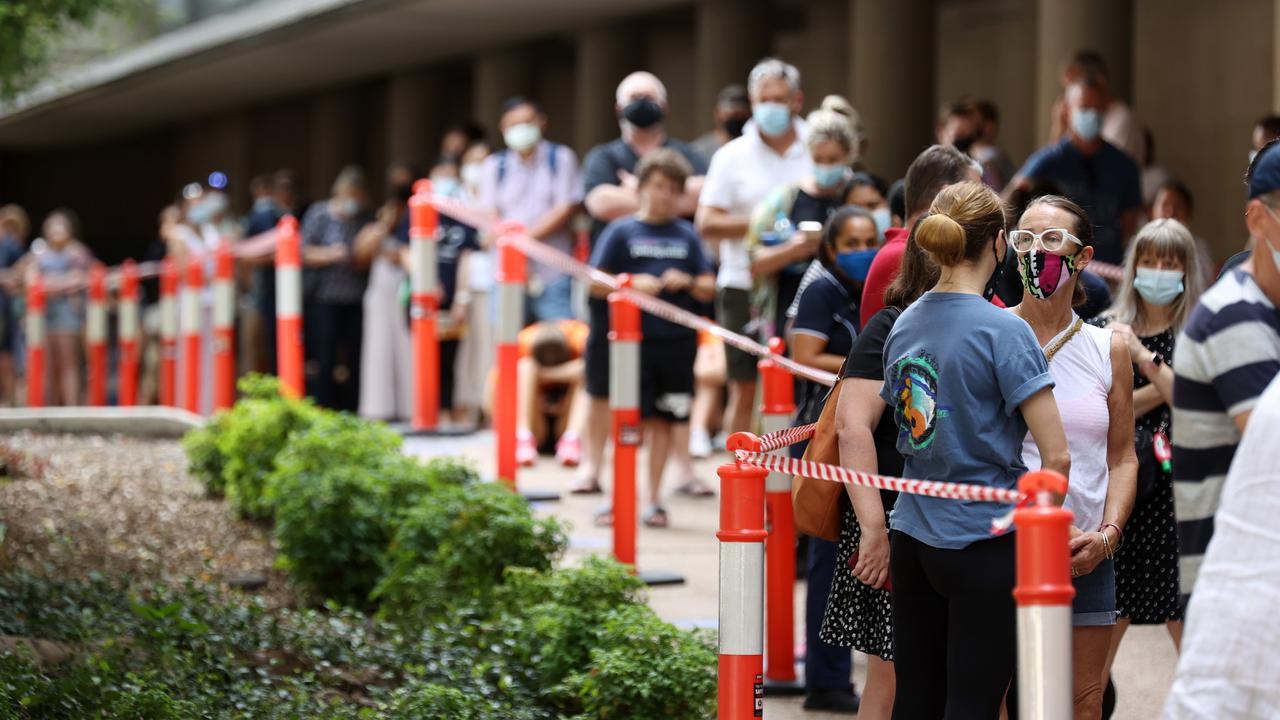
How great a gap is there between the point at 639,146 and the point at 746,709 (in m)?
6.18

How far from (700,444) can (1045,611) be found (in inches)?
312

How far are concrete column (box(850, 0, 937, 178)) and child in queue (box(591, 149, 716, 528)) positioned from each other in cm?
685

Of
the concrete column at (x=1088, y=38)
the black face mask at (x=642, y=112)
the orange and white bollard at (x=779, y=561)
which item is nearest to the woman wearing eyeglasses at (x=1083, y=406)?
the orange and white bollard at (x=779, y=561)

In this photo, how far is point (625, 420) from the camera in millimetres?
7969

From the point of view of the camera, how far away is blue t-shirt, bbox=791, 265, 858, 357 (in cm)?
663

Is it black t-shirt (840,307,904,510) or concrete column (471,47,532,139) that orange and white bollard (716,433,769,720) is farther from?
concrete column (471,47,532,139)

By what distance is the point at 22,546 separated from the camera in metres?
9.45

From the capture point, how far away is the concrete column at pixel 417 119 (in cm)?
2544

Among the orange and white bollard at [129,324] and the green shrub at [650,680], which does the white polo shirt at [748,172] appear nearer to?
the green shrub at [650,680]

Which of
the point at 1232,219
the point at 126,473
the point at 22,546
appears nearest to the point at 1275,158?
the point at 22,546

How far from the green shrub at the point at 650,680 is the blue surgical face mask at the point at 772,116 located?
140 inches

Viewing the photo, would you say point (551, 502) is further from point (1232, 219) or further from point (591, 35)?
point (591, 35)

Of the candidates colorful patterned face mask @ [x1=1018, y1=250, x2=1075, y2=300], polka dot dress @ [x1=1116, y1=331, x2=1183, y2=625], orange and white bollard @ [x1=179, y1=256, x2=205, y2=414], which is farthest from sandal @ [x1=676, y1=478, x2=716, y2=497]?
orange and white bollard @ [x1=179, y1=256, x2=205, y2=414]

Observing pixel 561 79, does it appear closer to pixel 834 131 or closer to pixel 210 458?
pixel 210 458
